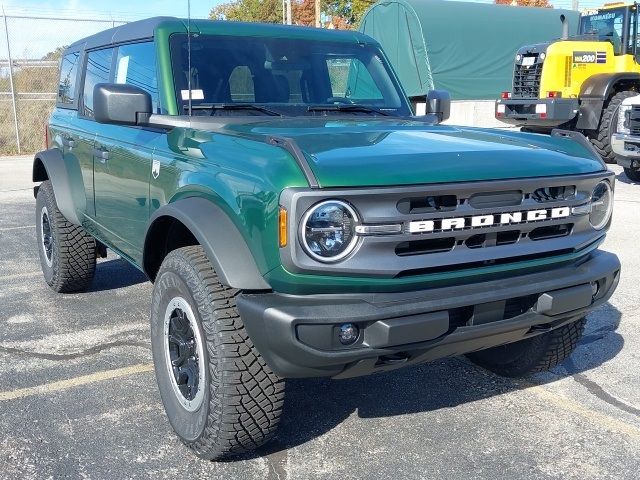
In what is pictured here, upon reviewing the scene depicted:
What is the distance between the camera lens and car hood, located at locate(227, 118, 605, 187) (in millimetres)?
2656

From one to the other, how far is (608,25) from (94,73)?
40.6 ft

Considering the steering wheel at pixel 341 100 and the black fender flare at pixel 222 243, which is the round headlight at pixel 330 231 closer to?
the black fender flare at pixel 222 243

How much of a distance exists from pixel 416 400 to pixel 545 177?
1.36 meters

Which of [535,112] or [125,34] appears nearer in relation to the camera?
[125,34]

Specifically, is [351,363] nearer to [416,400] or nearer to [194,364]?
[194,364]

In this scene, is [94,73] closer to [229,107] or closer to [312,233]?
[229,107]

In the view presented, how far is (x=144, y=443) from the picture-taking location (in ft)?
10.7

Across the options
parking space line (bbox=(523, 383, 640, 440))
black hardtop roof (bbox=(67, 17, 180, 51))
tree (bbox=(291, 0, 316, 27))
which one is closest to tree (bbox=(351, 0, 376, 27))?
tree (bbox=(291, 0, 316, 27))

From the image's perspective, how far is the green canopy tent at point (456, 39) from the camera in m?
20.4

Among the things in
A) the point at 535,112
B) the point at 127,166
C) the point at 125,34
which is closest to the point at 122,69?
the point at 125,34

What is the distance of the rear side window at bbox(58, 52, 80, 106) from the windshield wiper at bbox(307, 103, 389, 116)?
90.1 inches

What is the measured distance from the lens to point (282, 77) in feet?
13.7

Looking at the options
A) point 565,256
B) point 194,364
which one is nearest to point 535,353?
point 565,256

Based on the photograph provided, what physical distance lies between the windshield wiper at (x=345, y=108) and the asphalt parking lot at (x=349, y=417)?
4.92 ft
